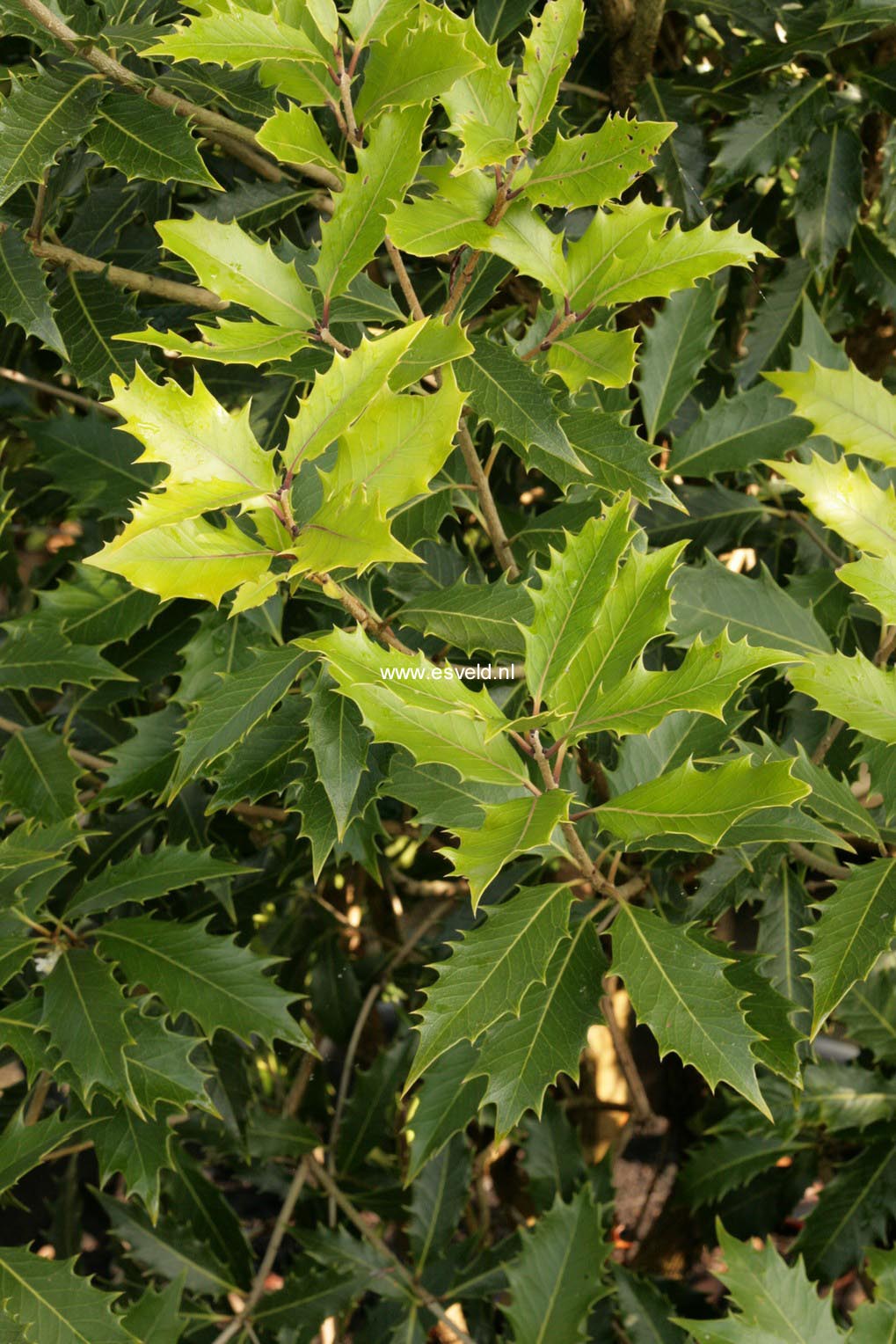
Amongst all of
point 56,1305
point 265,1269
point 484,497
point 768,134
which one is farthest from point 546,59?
point 265,1269

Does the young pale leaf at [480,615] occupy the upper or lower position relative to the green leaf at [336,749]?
upper

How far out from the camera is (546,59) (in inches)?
29.1

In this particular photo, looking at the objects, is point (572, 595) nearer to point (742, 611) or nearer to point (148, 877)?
point (742, 611)

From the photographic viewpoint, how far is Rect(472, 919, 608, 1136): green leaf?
0.86 meters

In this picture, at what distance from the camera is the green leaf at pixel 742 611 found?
1.02 m

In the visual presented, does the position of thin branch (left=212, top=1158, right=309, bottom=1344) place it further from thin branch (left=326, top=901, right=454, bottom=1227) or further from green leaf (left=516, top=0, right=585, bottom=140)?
green leaf (left=516, top=0, right=585, bottom=140)

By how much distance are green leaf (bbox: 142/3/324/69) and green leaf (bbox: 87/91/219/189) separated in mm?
174

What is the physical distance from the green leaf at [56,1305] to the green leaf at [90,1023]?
16 centimetres

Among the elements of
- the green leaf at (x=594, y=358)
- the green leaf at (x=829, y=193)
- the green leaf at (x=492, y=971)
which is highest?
the green leaf at (x=829, y=193)

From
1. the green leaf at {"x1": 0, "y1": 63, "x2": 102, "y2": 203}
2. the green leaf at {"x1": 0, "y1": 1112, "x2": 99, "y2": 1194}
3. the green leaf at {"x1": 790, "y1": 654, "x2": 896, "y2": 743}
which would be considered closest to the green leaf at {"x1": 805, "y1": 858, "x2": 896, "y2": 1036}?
the green leaf at {"x1": 790, "y1": 654, "x2": 896, "y2": 743}

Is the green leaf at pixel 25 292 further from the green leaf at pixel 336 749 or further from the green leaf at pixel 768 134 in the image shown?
the green leaf at pixel 768 134

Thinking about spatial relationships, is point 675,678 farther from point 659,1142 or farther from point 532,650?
point 659,1142

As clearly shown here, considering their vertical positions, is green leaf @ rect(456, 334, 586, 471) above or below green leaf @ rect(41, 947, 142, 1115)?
above

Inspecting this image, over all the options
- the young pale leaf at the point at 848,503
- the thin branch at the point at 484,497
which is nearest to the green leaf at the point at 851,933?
the young pale leaf at the point at 848,503
